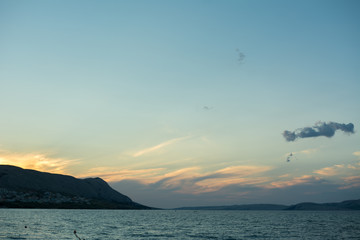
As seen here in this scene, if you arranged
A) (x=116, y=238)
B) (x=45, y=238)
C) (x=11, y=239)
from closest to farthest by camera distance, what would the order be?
(x=11, y=239) → (x=45, y=238) → (x=116, y=238)

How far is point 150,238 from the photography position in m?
85.1

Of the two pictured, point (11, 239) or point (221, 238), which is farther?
point (221, 238)

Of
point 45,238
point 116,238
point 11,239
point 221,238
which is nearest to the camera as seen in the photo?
point 11,239

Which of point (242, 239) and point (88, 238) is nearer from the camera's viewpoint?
point (88, 238)

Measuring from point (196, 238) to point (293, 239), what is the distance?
1123 inches

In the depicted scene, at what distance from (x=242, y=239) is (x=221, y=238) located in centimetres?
610

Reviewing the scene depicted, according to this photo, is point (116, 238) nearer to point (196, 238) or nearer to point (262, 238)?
point (196, 238)

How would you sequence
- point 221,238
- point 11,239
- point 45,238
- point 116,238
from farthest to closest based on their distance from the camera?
point 221,238, point 116,238, point 45,238, point 11,239

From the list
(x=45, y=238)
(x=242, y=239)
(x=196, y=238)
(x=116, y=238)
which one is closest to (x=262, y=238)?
(x=242, y=239)

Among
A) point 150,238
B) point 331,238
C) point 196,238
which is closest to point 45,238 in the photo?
point 150,238

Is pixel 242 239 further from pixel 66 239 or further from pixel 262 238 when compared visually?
pixel 66 239

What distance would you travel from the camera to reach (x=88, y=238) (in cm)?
8106

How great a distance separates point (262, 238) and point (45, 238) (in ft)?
201

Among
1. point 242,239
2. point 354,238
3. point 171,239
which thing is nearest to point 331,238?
point 354,238
